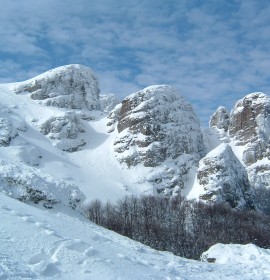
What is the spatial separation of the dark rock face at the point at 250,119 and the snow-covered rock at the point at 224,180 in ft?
70.7

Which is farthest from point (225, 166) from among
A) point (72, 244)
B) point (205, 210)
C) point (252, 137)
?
point (72, 244)

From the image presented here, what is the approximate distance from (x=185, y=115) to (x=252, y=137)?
58.7ft

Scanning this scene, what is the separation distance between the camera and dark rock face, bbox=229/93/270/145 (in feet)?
333

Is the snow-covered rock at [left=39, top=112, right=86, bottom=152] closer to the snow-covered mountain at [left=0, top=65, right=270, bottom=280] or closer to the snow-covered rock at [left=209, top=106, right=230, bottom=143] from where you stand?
the snow-covered mountain at [left=0, top=65, right=270, bottom=280]

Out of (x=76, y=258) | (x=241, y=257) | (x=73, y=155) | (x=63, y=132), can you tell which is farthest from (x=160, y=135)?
(x=76, y=258)

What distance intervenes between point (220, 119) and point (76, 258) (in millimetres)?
116371

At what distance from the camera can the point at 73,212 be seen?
72.5 feet

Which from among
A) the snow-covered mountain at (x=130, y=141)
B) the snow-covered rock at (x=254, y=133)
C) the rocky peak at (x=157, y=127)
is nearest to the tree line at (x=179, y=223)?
the snow-covered mountain at (x=130, y=141)

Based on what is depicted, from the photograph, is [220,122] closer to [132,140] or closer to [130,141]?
[132,140]

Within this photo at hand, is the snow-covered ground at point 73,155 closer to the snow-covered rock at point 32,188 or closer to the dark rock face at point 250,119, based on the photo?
the dark rock face at point 250,119

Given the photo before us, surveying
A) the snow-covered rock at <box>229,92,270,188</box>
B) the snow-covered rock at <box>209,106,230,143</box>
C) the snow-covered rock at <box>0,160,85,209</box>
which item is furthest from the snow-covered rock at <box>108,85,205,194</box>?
the snow-covered rock at <box>0,160,85,209</box>

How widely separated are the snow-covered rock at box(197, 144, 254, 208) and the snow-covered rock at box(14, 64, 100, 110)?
42085 mm

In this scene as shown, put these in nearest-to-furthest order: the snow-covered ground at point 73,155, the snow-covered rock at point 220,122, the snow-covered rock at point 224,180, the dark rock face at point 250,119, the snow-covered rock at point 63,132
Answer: the snow-covered rock at point 224,180
the snow-covered ground at point 73,155
the snow-covered rock at point 63,132
the dark rock face at point 250,119
the snow-covered rock at point 220,122

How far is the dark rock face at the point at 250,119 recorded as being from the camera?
3999 inches
